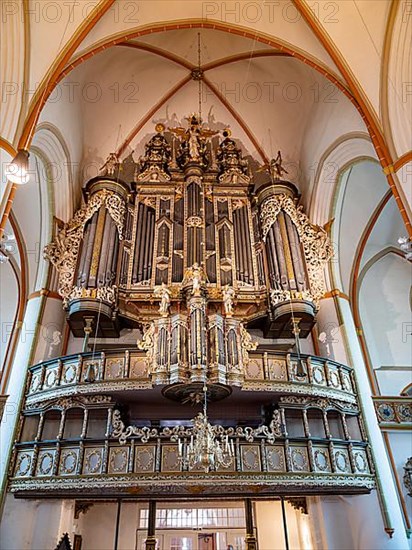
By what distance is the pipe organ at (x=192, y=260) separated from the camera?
31.1 ft

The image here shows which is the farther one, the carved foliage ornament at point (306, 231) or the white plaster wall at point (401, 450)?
the carved foliage ornament at point (306, 231)

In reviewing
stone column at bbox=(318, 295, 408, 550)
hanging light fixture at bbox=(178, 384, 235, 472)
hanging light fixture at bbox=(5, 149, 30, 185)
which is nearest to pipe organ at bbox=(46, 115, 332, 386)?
hanging light fixture at bbox=(178, 384, 235, 472)

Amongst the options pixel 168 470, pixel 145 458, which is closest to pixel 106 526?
pixel 145 458

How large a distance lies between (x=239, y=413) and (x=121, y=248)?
5.48m

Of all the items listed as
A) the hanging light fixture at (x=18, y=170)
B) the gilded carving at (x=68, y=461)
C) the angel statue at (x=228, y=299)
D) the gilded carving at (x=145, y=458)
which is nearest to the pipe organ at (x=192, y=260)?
the angel statue at (x=228, y=299)

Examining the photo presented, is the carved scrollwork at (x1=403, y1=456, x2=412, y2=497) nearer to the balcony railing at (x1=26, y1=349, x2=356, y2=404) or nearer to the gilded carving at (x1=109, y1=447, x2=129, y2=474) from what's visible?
the balcony railing at (x1=26, y1=349, x2=356, y2=404)

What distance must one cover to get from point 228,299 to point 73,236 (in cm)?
506

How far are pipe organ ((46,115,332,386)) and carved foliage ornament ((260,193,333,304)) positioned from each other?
0.03 meters

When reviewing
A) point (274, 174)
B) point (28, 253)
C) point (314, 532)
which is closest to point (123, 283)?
point (28, 253)

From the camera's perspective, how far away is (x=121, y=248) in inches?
481

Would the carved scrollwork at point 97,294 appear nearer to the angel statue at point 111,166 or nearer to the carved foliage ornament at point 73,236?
the carved foliage ornament at point 73,236

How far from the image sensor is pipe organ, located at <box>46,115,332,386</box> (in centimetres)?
947

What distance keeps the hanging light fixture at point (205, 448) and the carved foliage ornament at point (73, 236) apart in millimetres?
4699

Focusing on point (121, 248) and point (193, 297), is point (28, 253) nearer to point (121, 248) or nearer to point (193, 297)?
point (121, 248)
